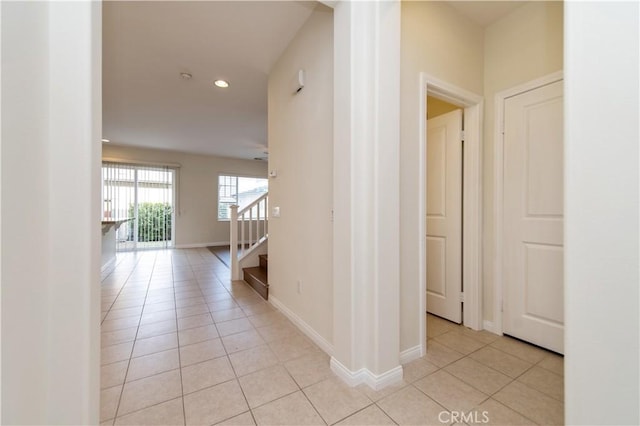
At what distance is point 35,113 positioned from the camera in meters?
0.79

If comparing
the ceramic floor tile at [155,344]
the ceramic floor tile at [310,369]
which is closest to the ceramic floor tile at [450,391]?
the ceramic floor tile at [310,369]

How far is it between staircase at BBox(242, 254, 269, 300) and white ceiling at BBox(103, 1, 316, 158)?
238cm

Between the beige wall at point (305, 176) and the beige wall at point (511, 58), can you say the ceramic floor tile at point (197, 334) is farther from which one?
the beige wall at point (511, 58)

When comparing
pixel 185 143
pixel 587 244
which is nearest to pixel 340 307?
pixel 587 244

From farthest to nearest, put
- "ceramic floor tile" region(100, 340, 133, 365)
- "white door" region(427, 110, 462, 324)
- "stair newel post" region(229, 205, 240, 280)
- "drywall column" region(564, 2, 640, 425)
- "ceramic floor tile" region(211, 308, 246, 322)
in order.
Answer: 1. "stair newel post" region(229, 205, 240, 280)
2. "ceramic floor tile" region(211, 308, 246, 322)
3. "white door" region(427, 110, 462, 324)
4. "ceramic floor tile" region(100, 340, 133, 365)
5. "drywall column" region(564, 2, 640, 425)

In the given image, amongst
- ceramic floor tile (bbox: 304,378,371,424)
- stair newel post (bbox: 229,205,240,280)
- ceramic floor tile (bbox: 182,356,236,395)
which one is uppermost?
stair newel post (bbox: 229,205,240,280)

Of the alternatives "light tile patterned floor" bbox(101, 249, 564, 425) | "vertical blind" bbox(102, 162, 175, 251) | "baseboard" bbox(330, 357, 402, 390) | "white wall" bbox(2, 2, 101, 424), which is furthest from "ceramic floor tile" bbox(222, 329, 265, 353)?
"vertical blind" bbox(102, 162, 175, 251)

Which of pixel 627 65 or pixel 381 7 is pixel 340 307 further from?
pixel 381 7

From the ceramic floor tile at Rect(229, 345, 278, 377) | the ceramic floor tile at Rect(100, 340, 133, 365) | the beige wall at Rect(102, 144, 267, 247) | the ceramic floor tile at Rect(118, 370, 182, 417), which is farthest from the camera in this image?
the beige wall at Rect(102, 144, 267, 247)

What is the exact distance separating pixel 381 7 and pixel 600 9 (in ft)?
3.49

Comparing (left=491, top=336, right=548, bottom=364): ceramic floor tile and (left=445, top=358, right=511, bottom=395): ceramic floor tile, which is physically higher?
(left=445, top=358, right=511, bottom=395): ceramic floor tile

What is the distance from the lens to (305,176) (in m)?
2.22

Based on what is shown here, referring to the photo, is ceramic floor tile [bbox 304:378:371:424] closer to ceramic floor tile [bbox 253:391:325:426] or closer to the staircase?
ceramic floor tile [bbox 253:391:325:426]

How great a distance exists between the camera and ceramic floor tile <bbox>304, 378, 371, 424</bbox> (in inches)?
51.7
